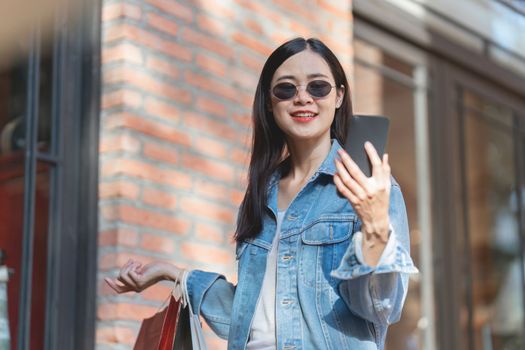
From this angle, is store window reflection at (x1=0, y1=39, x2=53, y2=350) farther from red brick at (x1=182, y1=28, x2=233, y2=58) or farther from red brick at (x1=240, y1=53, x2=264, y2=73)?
red brick at (x1=240, y1=53, x2=264, y2=73)

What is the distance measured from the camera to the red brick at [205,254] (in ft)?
17.0

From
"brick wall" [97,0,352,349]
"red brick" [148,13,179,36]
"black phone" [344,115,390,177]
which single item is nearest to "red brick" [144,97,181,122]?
"brick wall" [97,0,352,349]

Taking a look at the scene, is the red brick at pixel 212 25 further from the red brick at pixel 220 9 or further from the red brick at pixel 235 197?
the red brick at pixel 235 197

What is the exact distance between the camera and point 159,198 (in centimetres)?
509

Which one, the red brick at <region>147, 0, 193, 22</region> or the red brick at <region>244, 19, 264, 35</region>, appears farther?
the red brick at <region>244, 19, 264, 35</region>

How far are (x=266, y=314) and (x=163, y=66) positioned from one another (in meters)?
2.38

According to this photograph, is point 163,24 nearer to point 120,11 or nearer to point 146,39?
point 146,39

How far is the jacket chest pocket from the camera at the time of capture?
9.81 feet

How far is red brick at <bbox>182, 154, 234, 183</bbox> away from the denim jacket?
2.09 metres

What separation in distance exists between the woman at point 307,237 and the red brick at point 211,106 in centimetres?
200

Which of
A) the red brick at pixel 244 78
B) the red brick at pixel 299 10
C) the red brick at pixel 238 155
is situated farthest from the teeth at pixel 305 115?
the red brick at pixel 299 10

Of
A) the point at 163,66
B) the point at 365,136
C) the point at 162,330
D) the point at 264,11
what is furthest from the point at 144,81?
the point at 365,136

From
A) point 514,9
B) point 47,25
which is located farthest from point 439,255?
point 47,25

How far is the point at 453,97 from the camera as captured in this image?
7641mm
